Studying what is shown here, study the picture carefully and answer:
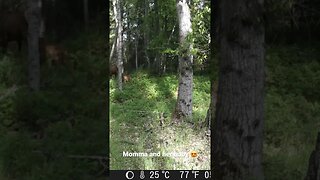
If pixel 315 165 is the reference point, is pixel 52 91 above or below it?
above

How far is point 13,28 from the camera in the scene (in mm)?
6184

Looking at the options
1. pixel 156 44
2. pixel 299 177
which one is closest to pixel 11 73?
pixel 156 44

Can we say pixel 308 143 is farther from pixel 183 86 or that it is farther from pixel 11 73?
pixel 11 73

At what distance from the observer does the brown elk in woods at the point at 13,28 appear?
20.2ft

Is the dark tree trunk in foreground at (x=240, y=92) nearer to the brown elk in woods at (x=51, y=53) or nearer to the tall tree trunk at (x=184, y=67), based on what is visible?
the tall tree trunk at (x=184, y=67)

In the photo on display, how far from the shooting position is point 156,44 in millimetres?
5180

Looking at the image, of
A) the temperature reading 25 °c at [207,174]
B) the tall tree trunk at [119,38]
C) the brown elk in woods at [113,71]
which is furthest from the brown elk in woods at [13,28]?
the temperature reading 25 °c at [207,174]

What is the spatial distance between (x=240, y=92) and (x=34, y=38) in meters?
2.66

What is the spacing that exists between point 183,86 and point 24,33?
2043 millimetres

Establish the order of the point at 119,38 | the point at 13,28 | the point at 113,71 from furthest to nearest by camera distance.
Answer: the point at 13,28
the point at 119,38
the point at 113,71

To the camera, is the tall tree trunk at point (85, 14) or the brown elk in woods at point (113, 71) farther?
the tall tree trunk at point (85, 14)

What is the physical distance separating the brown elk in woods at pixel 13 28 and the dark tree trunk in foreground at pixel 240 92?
2573 millimetres

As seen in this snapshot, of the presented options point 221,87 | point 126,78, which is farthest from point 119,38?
point 221,87

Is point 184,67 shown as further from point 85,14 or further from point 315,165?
point 315,165
